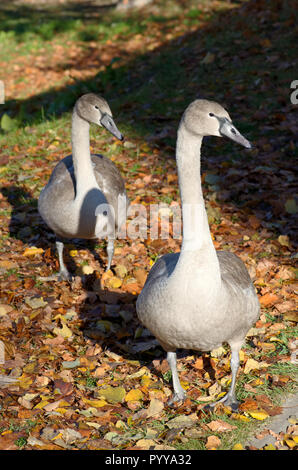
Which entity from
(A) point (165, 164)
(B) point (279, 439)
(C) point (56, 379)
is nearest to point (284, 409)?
(B) point (279, 439)

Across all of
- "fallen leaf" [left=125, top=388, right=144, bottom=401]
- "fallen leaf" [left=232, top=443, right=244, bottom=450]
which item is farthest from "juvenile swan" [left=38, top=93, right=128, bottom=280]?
"fallen leaf" [left=232, top=443, right=244, bottom=450]

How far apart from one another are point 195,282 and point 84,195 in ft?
8.10

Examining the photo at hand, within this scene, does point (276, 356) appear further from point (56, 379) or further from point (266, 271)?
point (56, 379)

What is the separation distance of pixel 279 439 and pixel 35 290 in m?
3.15

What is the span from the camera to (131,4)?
60.4 ft

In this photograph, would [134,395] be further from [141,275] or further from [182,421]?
[141,275]

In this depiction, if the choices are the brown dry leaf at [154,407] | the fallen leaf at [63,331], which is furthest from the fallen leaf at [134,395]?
the fallen leaf at [63,331]

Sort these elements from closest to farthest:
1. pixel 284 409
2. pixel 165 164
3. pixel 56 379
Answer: pixel 284 409
pixel 56 379
pixel 165 164

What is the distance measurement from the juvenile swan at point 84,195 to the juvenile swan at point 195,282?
1.94 metres

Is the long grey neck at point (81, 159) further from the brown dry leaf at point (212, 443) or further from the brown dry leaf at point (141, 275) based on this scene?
the brown dry leaf at point (212, 443)

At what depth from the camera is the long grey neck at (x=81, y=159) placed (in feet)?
19.5
